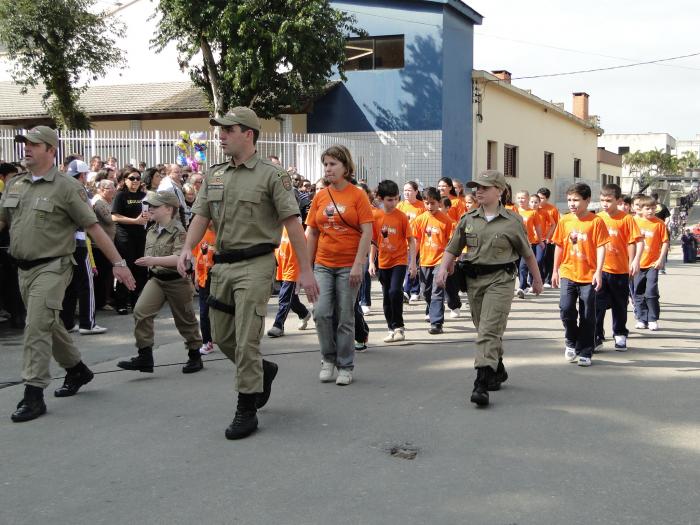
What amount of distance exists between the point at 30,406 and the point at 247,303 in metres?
1.80

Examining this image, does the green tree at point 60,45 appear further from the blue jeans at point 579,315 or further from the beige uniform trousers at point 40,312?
the blue jeans at point 579,315

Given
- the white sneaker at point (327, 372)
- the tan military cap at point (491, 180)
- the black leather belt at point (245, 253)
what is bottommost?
the white sneaker at point (327, 372)

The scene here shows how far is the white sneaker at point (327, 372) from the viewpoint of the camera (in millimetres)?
6559

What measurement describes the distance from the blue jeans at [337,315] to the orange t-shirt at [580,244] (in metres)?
2.25

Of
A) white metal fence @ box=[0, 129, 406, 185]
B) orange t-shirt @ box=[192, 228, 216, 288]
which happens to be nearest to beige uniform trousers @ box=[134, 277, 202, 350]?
orange t-shirt @ box=[192, 228, 216, 288]

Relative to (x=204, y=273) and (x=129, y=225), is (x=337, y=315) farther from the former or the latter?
(x=129, y=225)

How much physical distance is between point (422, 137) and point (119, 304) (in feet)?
51.3

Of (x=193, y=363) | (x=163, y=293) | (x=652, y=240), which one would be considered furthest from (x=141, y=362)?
(x=652, y=240)

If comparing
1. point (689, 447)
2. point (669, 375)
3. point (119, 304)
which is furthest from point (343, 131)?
point (689, 447)

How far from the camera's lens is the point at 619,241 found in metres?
8.26

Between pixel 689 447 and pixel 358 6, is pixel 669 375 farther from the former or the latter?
pixel 358 6

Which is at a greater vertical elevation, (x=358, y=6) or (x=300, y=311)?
(x=358, y=6)

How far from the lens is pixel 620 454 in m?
4.69

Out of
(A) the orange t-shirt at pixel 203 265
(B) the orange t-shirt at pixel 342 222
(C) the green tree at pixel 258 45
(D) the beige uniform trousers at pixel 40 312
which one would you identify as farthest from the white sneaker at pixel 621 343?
(C) the green tree at pixel 258 45
